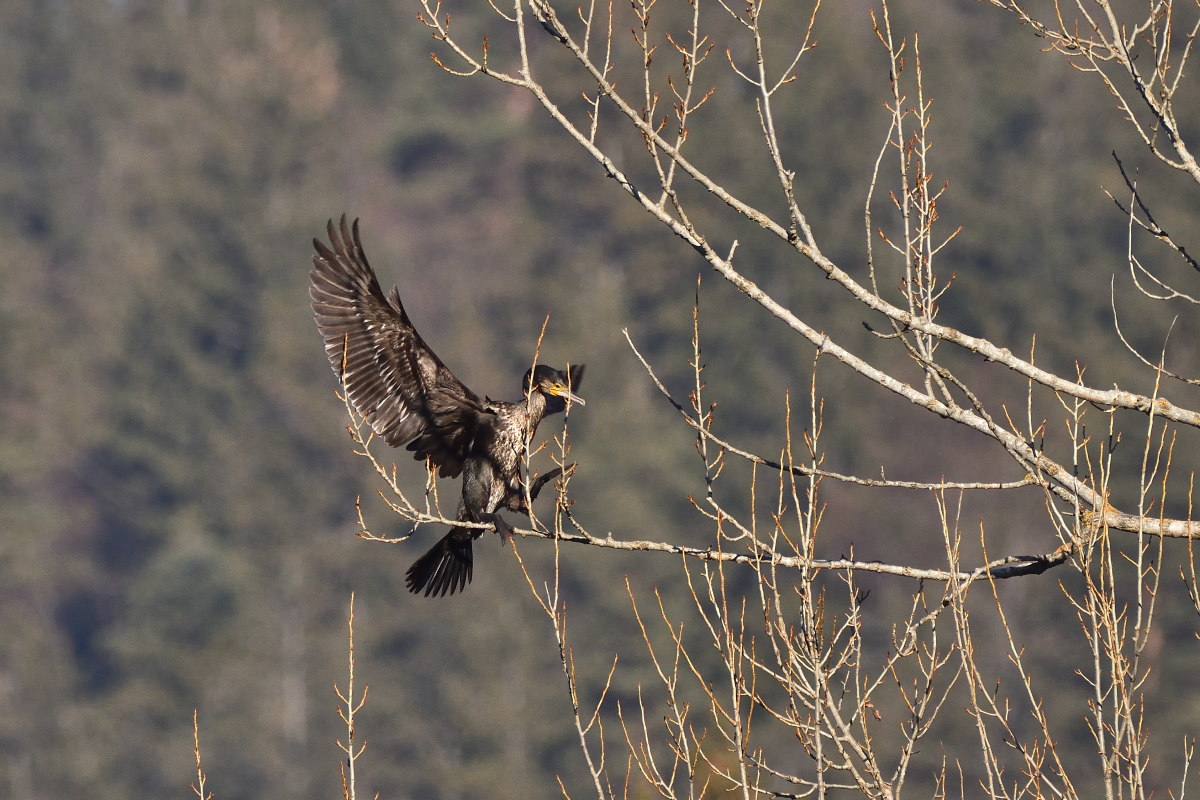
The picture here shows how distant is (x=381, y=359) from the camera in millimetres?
7023

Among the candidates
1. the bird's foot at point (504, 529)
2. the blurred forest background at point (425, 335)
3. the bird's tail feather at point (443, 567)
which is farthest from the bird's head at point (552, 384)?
the blurred forest background at point (425, 335)

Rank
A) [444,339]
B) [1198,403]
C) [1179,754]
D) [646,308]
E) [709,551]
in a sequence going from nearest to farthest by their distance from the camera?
[709,551] → [1179,754] → [1198,403] → [646,308] → [444,339]

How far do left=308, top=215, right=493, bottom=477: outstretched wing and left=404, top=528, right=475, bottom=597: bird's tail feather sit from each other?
30cm

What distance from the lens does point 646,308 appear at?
41.2 metres

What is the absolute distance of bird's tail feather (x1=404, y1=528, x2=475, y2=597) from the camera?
7.06 metres

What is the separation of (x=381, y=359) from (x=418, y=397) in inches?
8.5

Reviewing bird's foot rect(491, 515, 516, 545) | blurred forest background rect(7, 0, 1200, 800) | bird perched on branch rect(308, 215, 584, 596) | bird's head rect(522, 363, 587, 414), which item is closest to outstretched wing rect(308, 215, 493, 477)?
bird perched on branch rect(308, 215, 584, 596)

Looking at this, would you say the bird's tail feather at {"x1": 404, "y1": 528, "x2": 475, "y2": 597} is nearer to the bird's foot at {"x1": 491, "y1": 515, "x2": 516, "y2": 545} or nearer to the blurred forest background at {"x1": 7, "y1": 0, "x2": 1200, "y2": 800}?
the bird's foot at {"x1": 491, "y1": 515, "x2": 516, "y2": 545}

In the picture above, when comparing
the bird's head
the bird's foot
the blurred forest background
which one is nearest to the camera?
the bird's foot

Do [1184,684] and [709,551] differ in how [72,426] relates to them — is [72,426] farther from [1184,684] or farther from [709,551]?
[709,551]

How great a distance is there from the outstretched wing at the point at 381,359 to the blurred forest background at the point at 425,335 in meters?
22.1

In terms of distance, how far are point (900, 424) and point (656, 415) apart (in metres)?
5.40

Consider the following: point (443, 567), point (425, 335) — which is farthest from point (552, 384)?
point (425, 335)

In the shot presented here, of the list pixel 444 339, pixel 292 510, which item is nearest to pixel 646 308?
pixel 444 339
